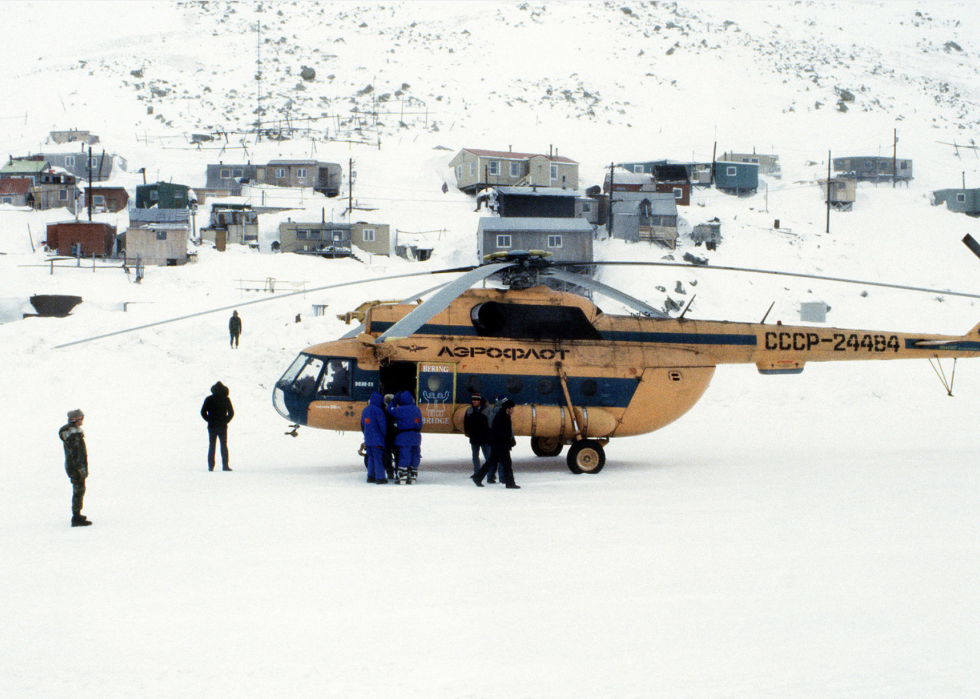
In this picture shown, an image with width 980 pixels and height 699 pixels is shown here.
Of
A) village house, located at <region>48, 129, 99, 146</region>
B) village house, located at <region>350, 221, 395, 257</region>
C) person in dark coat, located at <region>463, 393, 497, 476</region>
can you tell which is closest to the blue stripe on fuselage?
person in dark coat, located at <region>463, 393, 497, 476</region>

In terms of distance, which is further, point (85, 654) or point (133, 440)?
point (133, 440)

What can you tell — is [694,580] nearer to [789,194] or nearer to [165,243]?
[165,243]

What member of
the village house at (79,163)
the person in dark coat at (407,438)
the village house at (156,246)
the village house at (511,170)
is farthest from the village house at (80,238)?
the person in dark coat at (407,438)

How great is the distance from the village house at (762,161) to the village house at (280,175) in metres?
30.6

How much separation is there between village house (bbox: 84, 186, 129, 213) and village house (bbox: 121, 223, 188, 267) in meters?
12.9

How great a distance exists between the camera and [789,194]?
63.8 metres

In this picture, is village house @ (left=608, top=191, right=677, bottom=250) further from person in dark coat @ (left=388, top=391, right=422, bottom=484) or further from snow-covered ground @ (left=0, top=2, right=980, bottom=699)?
person in dark coat @ (left=388, top=391, right=422, bottom=484)

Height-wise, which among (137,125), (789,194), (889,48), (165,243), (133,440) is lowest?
(133,440)

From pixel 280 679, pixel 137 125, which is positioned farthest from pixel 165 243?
pixel 280 679

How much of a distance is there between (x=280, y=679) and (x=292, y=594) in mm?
1636

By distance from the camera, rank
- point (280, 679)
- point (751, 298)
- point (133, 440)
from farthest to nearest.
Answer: point (751, 298), point (133, 440), point (280, 679)

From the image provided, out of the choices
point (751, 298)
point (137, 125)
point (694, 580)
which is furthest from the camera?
point (137, 125)

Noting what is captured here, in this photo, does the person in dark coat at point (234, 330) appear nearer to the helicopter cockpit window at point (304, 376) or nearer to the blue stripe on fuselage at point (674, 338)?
the helicopter cockpit window at point (304, 376)

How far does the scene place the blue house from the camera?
63531 millimetres
